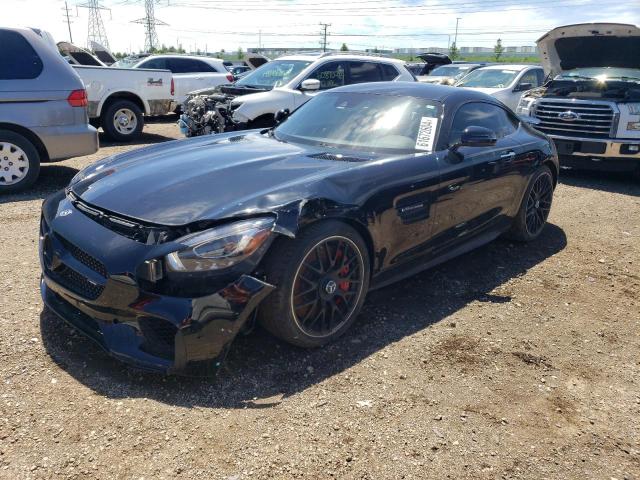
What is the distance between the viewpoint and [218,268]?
8.66 feet

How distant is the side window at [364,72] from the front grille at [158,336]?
7243 mm

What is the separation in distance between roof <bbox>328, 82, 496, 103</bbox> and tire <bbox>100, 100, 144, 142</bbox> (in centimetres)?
727

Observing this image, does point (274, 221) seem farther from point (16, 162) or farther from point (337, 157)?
point (16, 162)

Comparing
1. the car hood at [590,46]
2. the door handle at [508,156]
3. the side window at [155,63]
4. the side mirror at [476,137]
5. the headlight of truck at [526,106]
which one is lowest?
the door handle at [508,156]

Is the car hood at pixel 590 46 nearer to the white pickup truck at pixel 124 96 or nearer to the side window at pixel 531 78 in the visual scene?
the side window at pixel 531 78

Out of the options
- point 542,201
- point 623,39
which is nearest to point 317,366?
point 542,201

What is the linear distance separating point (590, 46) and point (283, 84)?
5.19m

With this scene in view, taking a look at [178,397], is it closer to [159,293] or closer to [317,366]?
[159,293]

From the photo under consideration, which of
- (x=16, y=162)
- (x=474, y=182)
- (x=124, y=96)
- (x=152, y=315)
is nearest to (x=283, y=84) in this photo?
(x=124, y=96)

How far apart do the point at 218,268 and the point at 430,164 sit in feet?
5.96

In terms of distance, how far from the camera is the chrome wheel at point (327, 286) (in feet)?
9.80

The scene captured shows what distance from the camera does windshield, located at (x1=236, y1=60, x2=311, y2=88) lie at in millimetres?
9078

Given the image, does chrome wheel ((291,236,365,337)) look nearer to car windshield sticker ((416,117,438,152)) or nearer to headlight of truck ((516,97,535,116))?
car windshield sticker ((416,117,438,152))

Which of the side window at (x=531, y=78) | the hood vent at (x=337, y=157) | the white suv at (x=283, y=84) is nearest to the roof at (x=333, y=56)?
the white suv at (x=283, y=84)
